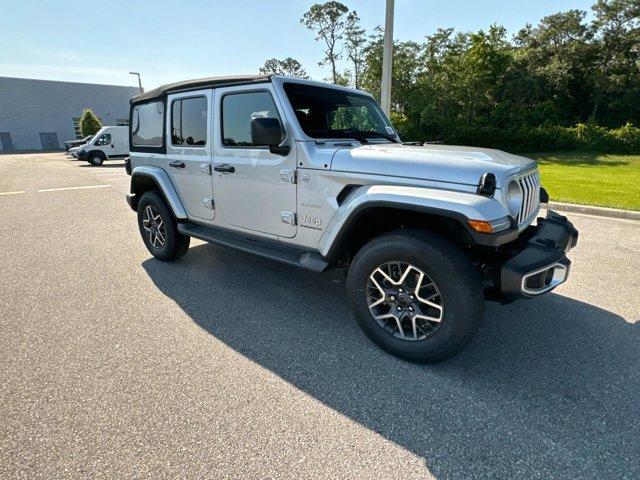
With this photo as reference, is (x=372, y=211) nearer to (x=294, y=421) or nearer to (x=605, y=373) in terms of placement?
(x=294, y=421)

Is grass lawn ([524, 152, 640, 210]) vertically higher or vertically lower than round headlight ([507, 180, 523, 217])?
lower

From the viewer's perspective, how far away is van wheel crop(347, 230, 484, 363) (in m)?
2.37

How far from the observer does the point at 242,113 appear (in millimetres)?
3451

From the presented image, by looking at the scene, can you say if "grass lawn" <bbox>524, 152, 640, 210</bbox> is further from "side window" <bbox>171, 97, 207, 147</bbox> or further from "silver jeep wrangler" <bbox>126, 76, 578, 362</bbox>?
"side window" <bbox>171, 97, 207, 147</bbox>

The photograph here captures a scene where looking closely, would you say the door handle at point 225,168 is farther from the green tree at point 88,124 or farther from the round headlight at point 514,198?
the green tree at point 88,124

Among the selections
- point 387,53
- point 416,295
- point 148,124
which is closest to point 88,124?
point 387,53

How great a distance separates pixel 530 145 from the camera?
74.1ft

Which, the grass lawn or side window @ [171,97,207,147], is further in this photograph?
the grass lawn

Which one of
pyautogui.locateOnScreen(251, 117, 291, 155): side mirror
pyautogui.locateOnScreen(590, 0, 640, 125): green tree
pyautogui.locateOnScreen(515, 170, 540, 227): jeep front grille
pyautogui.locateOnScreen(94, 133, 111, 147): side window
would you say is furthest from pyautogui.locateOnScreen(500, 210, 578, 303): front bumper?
pyautogui.locateOnScreen(590, 0, 640, 125): green tree

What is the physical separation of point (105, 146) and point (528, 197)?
22.9m

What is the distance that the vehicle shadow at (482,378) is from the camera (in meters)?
1.93

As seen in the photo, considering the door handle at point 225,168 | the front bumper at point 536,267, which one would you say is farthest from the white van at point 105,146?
the front bumper at point 536,267

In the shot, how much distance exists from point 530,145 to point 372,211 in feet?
78.5

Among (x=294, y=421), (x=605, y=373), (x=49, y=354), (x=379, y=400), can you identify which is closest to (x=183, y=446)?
(x=294, y=421)
